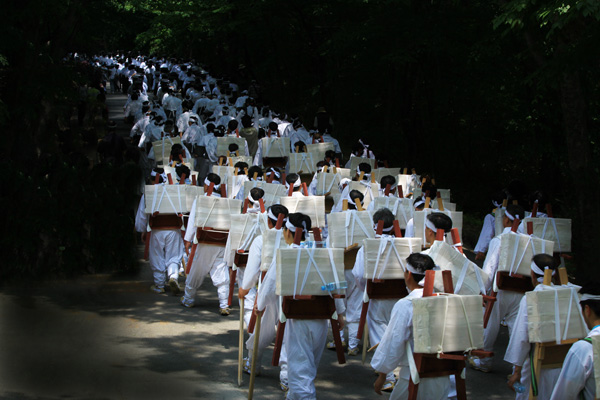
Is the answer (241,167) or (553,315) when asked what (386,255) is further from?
(241,167)

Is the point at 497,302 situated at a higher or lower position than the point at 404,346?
higher

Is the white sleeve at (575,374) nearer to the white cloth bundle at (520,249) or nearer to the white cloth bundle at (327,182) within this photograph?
the white cloth bundle at (520,249)

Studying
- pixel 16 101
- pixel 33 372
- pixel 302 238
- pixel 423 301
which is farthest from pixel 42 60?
pixel 423 301

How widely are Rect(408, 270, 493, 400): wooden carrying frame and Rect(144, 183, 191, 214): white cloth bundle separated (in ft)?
20.0

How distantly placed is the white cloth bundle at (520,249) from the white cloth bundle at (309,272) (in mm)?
2098

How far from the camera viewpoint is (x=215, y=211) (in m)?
10.1

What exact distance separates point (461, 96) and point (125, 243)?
11.7 m

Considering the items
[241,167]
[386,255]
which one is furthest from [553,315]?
[241,167]

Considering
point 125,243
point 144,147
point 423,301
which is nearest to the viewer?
point 423,301

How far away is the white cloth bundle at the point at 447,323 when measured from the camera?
5.18 metres

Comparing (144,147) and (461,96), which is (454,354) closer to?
(144,147)

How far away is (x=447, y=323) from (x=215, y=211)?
534 cm

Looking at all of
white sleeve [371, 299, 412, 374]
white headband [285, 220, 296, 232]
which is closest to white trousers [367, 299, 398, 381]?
white headband [285, 220, 296, 232]

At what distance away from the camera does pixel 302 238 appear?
716 cm
